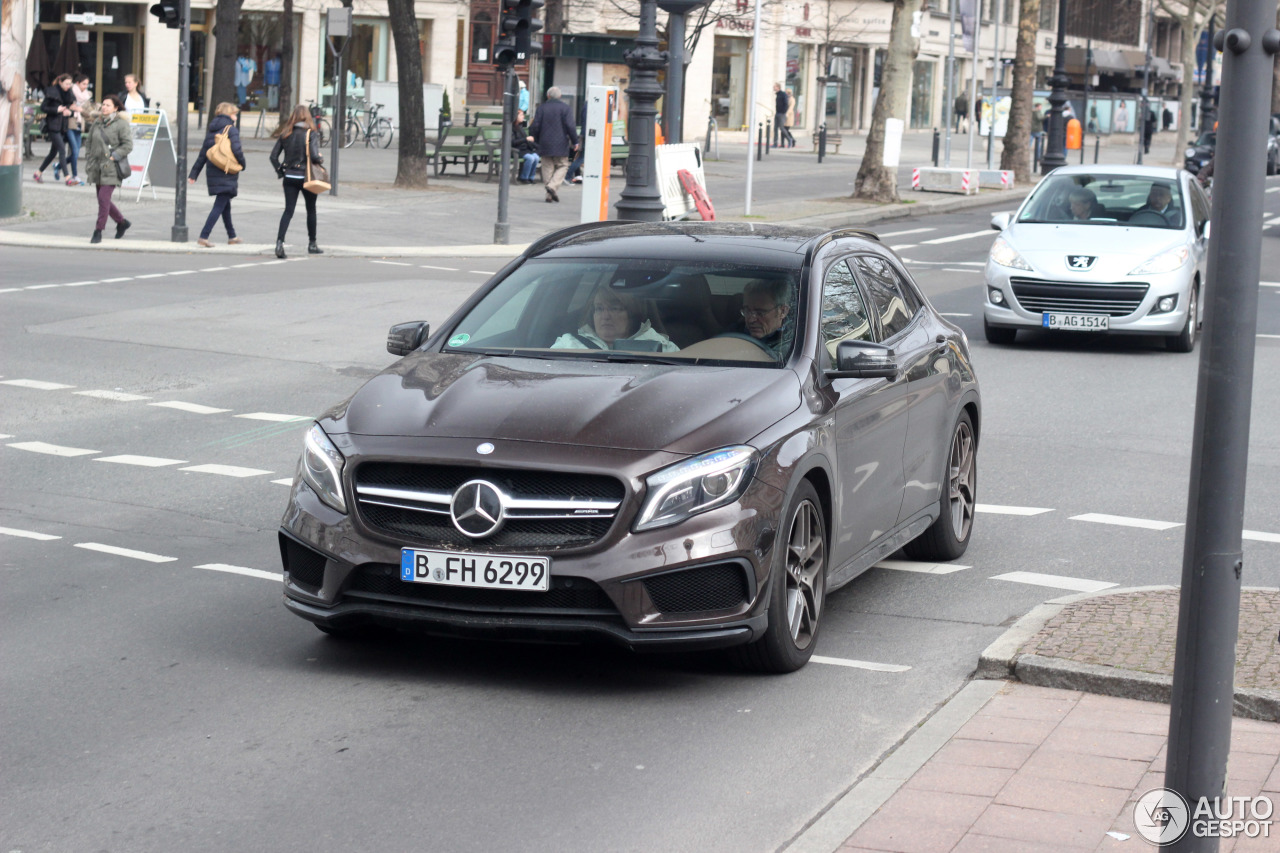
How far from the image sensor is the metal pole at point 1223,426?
12.3 feet

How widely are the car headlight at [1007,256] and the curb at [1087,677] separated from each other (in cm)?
1017

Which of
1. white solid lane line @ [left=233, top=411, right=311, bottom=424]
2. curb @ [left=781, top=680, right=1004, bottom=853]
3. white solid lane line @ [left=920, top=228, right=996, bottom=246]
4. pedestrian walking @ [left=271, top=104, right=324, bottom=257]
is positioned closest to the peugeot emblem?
curb @ [left=781, top=680, right=1004, bottom=853]

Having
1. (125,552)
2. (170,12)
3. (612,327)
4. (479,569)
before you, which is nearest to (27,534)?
(125,552)

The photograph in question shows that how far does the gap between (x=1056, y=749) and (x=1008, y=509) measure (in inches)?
168

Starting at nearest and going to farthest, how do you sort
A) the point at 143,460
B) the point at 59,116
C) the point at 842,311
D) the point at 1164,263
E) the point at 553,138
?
the point at 842,311
the point at 143,460
the point at 1164,263
the point at 59,116
the point at 553,138

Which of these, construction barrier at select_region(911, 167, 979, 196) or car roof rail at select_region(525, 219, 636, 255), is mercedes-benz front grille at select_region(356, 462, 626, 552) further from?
construction barrier at select_region(911, 167, 979, 196)

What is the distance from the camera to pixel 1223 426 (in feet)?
12.6

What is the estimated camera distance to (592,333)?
700 centimetres

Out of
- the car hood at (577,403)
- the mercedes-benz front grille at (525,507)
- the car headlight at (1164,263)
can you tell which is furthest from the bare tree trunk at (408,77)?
the mercedes-benz front grille at (525,507)

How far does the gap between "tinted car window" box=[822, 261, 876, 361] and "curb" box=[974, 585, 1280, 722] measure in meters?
1.36

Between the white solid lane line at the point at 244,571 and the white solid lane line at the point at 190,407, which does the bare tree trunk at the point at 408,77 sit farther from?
the white solid lane line at the point at 244,571

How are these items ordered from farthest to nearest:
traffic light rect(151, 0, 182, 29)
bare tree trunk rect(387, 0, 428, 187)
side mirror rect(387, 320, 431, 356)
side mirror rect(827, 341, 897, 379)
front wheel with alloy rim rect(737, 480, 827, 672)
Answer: bare tree trunk rect(387, 0, 428, 187)
traffic light rect(151, 0, 182, 29)
side mirror rect(387, 320, 431, 356)
side mirror rect(827, 341, 897, 379)
front wheel with alloy rim rect(737, 480, 827, 672)

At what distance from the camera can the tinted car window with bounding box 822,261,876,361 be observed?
6984mm

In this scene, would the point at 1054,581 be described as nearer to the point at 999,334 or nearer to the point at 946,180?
the point at 999,334
